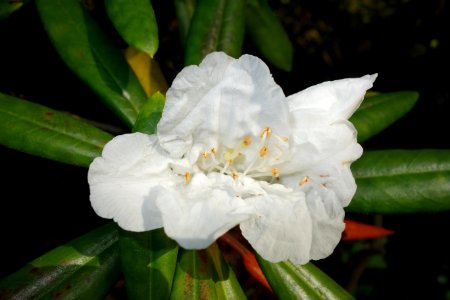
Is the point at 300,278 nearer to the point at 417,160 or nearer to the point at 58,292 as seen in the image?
the point at 417,160

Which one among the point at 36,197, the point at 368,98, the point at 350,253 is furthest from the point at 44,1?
the point at 350,253

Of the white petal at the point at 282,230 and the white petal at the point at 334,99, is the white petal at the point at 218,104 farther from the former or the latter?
the white petal at the point at 282,230

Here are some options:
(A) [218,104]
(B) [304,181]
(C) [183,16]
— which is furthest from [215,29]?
(B) [304,181]

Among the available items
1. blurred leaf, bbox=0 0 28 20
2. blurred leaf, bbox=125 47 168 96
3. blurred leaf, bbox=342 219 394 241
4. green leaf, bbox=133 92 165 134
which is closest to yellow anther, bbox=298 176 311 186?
green leaf, bbox=133 92 165 134

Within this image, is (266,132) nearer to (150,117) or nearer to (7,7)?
(150,117)

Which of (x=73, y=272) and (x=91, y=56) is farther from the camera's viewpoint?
(x=91, y=56)

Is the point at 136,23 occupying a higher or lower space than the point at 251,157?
higher

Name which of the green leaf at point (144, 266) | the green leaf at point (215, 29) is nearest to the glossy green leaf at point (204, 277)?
the green leaf at point (144, 266)

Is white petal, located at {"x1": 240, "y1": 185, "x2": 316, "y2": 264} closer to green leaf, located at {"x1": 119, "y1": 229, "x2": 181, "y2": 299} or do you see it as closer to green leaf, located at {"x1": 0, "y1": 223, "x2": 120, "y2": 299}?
green leaf, located at {"x1": 119, "y1": 229, "x2": 181, "y2": 299}
